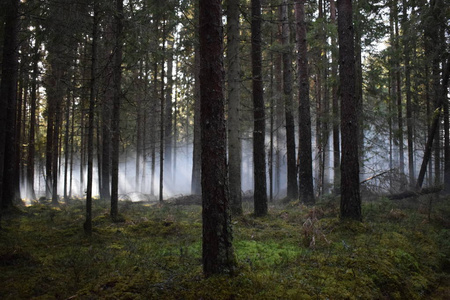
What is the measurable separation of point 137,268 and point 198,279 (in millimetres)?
1424

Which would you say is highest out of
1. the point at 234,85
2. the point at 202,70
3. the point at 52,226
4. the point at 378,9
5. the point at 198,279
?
the point at 378,9

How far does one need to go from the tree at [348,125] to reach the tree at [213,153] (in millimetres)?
4821

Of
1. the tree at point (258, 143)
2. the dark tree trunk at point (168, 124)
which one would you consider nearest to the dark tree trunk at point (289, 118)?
the tree at point (258, 143)

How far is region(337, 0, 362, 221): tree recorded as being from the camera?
24.7ft

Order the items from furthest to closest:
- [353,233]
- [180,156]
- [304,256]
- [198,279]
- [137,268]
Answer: [180,156]
[353,233]
[304,256]
[137,268]
[198,279]

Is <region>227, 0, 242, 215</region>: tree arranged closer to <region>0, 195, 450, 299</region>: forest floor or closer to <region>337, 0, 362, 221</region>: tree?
<region>0, 195, 450, 299</region>: forest floor

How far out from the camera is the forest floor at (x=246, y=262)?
3.78m

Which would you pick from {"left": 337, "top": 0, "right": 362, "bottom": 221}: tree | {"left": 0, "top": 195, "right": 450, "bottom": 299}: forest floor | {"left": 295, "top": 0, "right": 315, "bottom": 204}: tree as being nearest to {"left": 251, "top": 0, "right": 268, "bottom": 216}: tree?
{"left": 0, "top": 195, "right": 450, "bottom": 299}: forest floor

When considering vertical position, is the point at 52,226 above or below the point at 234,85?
below

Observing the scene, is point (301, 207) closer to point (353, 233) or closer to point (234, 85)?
point (353, 233)

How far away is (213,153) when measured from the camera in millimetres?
3904

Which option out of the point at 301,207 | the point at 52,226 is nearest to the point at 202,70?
the point at 52,226

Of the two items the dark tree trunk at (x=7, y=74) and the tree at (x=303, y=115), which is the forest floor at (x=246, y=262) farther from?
the tree at (x=303, y=115)

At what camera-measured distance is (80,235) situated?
7.61m
